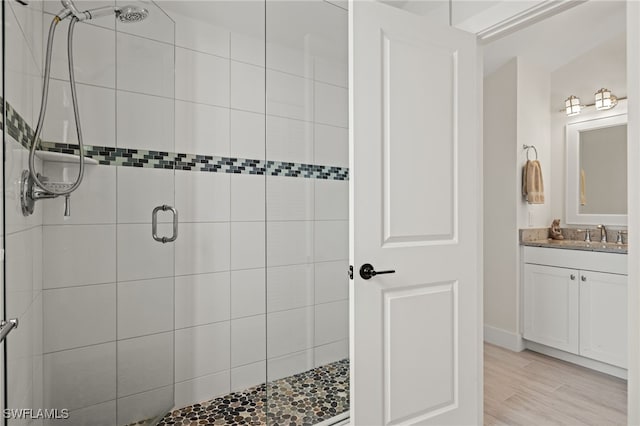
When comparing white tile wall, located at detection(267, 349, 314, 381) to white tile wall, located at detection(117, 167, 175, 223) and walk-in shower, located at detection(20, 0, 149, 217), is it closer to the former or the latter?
white tile wall, located at detection(117, 167, 175, 223)

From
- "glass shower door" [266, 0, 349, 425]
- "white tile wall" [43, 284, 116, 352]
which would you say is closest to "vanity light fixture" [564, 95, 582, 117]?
"glass shower door" [266, 0, 349, 425]

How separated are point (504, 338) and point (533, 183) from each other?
1.42 meters

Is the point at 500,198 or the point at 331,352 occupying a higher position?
the point at 500,198

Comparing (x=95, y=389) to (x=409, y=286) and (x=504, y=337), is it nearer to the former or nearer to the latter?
(x=409, y=286)

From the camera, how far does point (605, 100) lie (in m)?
3.21

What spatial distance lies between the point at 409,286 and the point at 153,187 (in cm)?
136

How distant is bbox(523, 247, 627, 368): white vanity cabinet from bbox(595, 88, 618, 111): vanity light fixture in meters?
1.36

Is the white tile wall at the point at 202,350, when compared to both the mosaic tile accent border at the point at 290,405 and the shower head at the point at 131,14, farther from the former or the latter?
the shower head at the point at 131,14

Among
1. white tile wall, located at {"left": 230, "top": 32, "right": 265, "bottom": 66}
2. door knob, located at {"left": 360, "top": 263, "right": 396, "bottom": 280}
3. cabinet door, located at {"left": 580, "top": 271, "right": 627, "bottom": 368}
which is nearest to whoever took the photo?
door knob, located at {"left": 360, "top": 263, "right": 396, "bottom": 280}

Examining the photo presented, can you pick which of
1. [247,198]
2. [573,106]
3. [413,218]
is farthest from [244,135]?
[573,106]

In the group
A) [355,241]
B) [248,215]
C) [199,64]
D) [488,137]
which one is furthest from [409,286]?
[488,137]

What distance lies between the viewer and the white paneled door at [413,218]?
5.32 feet

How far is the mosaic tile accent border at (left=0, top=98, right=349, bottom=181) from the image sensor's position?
1334mm

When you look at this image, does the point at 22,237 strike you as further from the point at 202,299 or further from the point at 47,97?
the point at 202,299
